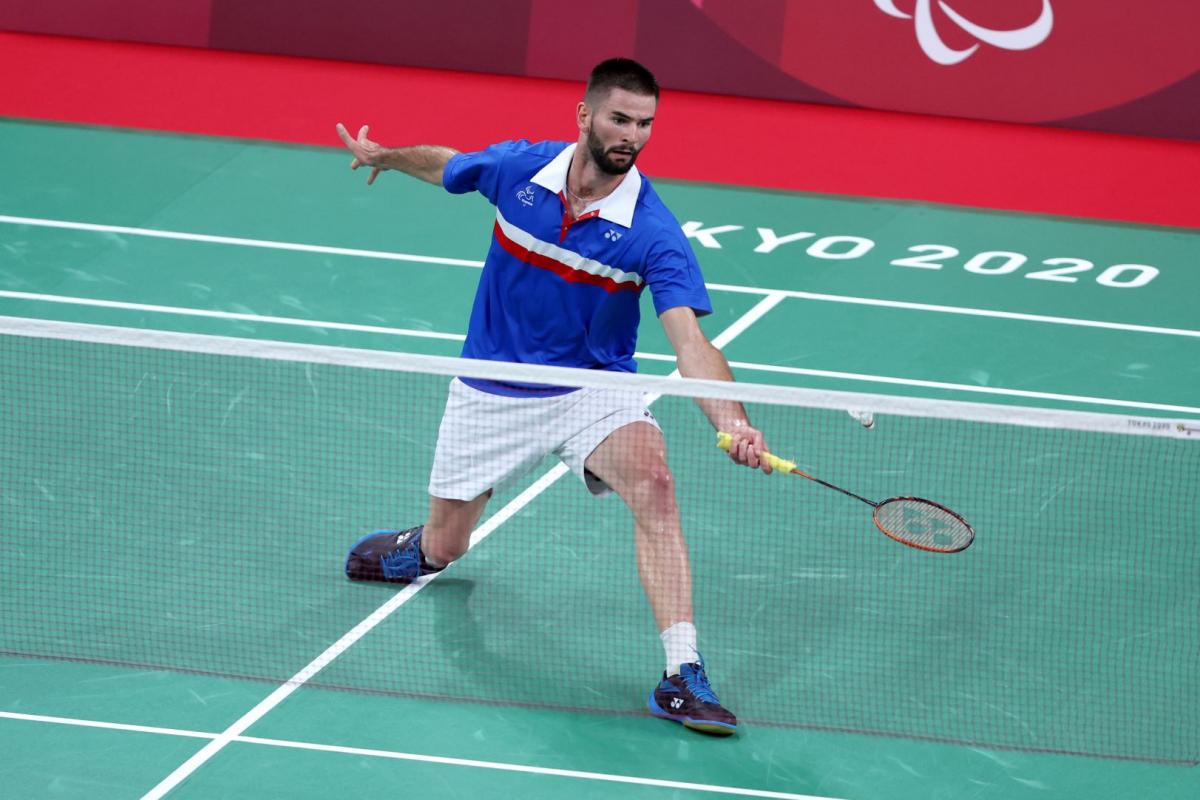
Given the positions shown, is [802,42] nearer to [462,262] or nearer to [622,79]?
[462,262]

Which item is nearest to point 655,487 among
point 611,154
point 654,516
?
point 654,516

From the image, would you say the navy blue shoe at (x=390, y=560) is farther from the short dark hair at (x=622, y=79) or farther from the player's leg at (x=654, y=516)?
the short dark hair at (x=622, y=79)

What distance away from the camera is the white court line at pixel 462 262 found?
9.45m

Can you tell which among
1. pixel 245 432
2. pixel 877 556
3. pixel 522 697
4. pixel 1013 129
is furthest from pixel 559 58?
pixel 522 697

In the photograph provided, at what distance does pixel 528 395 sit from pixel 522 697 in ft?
3.45

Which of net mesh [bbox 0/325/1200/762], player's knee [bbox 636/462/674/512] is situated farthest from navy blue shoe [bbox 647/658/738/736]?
player's knee [bbox 636/462/674/512]

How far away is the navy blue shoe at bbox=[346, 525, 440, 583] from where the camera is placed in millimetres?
6582

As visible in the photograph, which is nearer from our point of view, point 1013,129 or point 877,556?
point 877,556

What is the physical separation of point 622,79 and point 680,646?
74.6 inches

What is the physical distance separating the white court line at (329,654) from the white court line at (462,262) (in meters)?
2.59

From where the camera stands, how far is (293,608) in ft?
21.0

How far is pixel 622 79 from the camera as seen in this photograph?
5.66 meters

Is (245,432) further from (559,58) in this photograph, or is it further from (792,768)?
(559,58)

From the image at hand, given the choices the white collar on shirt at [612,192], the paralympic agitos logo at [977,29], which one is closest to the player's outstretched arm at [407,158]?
the white collar on shirt at [612,192]
